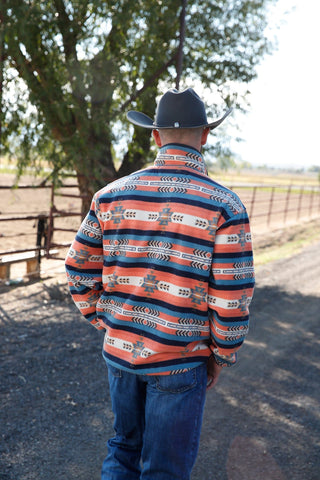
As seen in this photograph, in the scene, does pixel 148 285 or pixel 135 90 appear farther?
pixel 135 90

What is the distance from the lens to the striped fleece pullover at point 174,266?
5.65 feet

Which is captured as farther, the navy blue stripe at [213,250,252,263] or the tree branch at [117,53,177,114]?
the tree branch at [117,53,177,114]

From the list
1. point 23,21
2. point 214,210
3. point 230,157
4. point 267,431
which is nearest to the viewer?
point 214,210

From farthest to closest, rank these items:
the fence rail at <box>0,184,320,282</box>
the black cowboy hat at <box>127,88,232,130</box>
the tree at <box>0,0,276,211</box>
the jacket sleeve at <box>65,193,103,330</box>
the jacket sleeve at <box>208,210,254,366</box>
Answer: the fence rail at <box>0,184,320,282</box> < the tree at <box>0,0,276,211</box> < the jacket sleeve at <box>65,193,103,330</box> < the black cowboy hat at <box>127,88,232,130</box> < the jacket sleeve at <box>208,210,254,366</box>

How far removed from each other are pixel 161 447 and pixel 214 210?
865 millimetres

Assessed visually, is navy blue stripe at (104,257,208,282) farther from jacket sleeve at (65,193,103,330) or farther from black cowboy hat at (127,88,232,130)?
black cowboy hat at (127,88,232,130)

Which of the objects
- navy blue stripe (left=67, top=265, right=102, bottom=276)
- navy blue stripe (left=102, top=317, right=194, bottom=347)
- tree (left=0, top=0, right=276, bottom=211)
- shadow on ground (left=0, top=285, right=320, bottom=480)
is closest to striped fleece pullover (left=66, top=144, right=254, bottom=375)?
navy blue stripe (left=102, top=317, right=194, bottom=347)

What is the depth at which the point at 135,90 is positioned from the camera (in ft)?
23.1

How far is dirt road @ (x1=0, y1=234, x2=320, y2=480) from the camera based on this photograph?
2.88m

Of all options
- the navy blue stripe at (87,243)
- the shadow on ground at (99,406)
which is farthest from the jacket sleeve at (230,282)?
the shadow on ground at (99,406)

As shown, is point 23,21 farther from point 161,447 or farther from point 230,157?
point 161,447

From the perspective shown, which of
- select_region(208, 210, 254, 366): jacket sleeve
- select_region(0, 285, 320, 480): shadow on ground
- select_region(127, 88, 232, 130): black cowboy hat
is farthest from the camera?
select_region(0, 285, 320, 480): shadow on ground

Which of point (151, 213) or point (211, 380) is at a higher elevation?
point (151, 213)

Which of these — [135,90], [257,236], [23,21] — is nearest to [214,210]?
[23,21]
